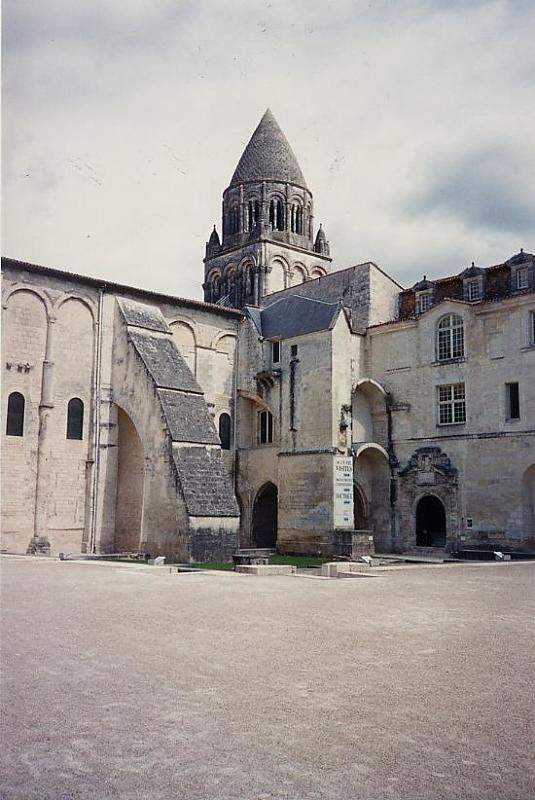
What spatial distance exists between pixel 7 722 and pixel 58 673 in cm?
157

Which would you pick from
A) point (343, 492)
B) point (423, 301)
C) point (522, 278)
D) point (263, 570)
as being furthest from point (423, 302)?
point (263, 570)

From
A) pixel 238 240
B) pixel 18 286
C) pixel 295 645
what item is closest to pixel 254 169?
pixel 238 240

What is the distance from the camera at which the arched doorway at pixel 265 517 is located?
32.5 metres

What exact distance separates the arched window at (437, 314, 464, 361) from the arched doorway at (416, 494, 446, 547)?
581cm

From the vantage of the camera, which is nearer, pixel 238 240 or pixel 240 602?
pixel 240 602

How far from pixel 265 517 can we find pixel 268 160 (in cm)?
2433

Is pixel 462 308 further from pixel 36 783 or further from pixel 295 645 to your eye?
pixel 36 783

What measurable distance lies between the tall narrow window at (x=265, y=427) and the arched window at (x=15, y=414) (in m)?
11.0

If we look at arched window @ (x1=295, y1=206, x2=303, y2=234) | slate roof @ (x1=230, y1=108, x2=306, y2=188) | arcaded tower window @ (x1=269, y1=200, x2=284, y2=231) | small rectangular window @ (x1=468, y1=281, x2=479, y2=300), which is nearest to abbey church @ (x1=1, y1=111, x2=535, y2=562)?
small rectangular window @ (x1=468, y1=281, x2=479, y2=300)

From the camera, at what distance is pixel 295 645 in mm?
8625

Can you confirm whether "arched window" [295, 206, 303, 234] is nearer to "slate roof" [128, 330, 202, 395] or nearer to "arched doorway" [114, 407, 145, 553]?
"slate roof" [128, 330, 202, 395]

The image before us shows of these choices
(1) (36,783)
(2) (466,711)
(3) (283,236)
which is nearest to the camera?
(1) (36,783)

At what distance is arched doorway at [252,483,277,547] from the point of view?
32.5m

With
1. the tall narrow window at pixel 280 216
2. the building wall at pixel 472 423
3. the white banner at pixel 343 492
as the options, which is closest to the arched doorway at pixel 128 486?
the white banner at pixel 343 492
